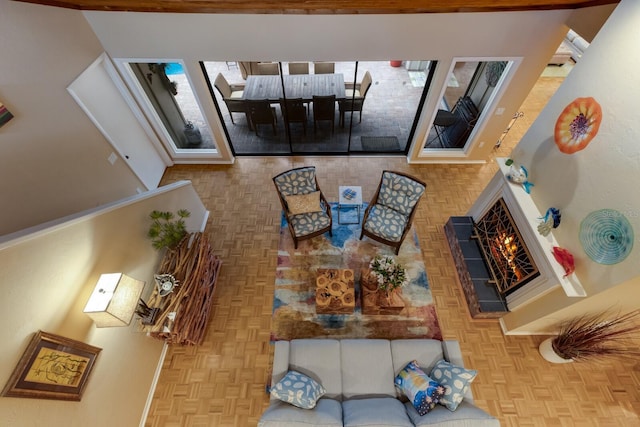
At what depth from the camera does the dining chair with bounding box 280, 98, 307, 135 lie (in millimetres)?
5359

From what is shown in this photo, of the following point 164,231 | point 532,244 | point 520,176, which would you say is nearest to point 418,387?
point 532,244

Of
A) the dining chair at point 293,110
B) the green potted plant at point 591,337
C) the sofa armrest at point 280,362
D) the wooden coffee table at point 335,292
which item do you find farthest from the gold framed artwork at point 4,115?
the green potted plant at point 591,337

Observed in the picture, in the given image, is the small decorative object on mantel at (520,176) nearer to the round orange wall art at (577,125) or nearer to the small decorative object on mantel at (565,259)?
the round orange wall art at (577,125)

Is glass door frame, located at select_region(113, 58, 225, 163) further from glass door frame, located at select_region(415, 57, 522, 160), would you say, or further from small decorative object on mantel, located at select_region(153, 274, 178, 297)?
glass door frame, located at select_region(415, 57, 522, 160)

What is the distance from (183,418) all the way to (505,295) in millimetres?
4355

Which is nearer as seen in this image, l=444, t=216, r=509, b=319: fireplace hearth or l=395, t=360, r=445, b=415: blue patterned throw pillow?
l=395, t=360, r=445, b=415: blue patterned throw pillow

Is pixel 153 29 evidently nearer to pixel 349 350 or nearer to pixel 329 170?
pixel 329 170

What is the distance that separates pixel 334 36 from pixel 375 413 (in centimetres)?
455

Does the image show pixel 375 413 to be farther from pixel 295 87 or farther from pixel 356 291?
pixel 295 87

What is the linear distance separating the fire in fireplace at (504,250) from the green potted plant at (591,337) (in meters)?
0.67

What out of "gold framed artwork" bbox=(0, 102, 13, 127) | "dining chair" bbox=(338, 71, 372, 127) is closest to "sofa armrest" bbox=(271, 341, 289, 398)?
"gold framed artwork" bbox=(0, 102, 13, 127)

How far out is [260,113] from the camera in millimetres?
5789

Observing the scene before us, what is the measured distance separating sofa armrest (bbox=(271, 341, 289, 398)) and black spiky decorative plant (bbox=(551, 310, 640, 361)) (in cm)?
323

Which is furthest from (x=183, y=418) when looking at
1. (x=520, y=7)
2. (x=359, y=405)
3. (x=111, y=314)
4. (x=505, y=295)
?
(x=520, y=7)
